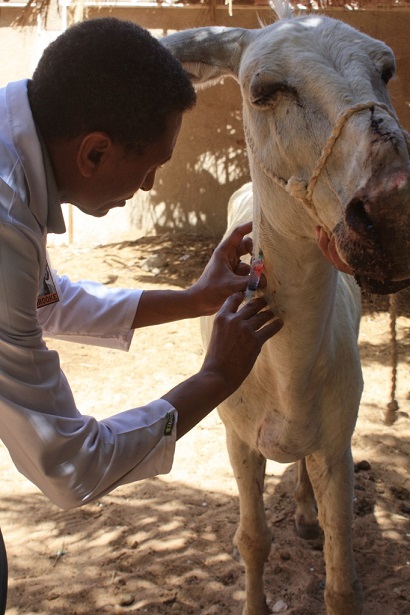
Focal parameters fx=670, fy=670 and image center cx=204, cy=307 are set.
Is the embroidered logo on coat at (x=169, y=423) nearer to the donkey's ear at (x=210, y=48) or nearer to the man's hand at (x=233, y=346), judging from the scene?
the man's hand at (x=233, y=346)

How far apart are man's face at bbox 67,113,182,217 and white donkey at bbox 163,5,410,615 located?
36cm

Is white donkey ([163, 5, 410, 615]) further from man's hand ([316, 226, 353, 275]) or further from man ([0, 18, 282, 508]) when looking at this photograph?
man ([0, 18, 282, 508])

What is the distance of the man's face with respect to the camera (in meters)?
1.93

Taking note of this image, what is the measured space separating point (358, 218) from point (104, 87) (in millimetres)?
777

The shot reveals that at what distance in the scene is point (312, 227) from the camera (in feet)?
7.01

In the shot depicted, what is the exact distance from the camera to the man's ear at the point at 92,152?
1.87m

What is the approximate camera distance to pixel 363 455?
15.4 ft

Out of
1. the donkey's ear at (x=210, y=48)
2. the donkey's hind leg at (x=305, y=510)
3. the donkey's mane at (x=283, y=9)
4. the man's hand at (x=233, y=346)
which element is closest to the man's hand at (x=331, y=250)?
the man's hand at (x=233, y=346)

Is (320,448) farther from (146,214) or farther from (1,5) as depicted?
(1,5)

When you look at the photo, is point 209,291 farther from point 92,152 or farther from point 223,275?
point 92,152

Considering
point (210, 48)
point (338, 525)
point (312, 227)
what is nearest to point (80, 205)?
point (312, 227)

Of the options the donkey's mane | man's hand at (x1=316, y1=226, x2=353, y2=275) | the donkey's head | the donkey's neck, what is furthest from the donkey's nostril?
the donkey's mane

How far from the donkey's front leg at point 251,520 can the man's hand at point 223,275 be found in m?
0.85

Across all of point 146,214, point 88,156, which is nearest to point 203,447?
point 88,156
